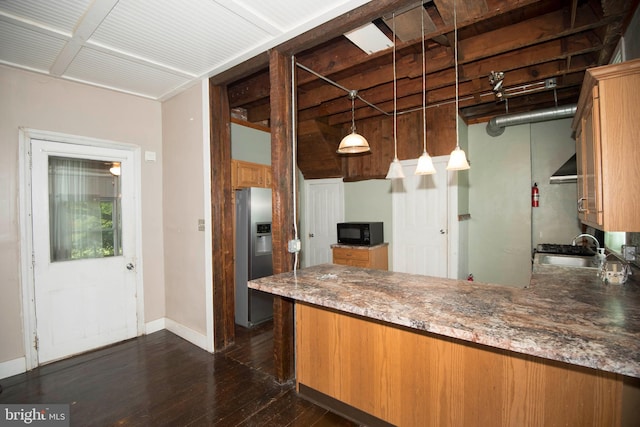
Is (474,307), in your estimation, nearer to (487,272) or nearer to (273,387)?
(273,387)

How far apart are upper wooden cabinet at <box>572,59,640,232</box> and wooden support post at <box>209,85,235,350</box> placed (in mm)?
3024

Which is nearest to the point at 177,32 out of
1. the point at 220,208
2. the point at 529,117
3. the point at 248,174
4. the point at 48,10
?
the point at 48,10

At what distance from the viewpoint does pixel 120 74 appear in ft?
9.64

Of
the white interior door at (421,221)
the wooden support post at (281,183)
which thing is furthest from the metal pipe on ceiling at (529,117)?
the wooden support post at (281,183)

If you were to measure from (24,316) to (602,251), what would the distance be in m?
5.18

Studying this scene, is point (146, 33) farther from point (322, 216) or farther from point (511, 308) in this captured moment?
point (322, 216)

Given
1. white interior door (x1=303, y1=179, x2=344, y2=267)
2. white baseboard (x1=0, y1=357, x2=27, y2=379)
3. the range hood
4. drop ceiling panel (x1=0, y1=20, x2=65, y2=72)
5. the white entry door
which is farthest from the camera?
white interior door (x1=303, y1=179, x2=344, y2=267)

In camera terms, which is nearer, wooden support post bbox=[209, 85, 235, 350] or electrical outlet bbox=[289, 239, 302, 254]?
electrical outlet bbox=[289, 239, 302, 254]

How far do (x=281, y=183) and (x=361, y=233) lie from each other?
232 cm

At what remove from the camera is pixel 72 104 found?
3057mm

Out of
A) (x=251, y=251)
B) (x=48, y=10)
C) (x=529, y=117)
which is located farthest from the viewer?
(x=529, y=117)

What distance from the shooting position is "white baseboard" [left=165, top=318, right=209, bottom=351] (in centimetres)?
321

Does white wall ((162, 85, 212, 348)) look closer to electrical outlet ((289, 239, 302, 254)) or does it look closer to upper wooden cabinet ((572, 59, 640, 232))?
electrical outlet ((289, 239, 302, 254))

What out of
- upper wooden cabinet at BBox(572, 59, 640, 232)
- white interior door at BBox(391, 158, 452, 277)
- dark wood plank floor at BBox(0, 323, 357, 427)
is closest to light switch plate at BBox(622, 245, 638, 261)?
upper wooden cabinet at BBox(572, 59, 640, 232)
